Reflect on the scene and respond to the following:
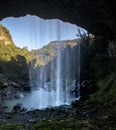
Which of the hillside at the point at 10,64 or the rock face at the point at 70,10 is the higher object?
the rock face at the point at 70,10

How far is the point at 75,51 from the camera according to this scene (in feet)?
148

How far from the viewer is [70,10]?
961 inches

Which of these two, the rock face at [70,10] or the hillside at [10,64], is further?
the hillside at [10,64]

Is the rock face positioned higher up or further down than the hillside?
higher up

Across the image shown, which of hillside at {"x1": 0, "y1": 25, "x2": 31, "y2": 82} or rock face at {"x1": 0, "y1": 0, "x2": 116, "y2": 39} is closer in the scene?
rock face at {"x1": 0, "y1": 0, "x2": 116, "y2": 39}

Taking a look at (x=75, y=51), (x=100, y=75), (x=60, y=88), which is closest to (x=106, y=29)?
(x=100, y=75)

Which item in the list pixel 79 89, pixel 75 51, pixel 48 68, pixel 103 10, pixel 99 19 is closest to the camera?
pixel 103 10

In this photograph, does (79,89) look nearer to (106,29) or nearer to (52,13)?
(106,29)

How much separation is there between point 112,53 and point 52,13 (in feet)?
25.7

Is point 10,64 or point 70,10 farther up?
point 70,10

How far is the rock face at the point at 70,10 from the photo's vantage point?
21.6m

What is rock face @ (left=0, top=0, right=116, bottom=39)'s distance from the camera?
21561 mm

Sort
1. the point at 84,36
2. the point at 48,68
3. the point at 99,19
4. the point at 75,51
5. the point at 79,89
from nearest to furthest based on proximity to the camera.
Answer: the point at 99,19 < the point at 79,89 < the point at 84,36 < the point at 75,51 < the point at 48,68

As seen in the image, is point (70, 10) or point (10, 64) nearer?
point (70, 10)
